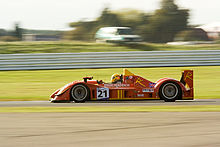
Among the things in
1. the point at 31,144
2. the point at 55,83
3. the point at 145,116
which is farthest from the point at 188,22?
the point at 31,144

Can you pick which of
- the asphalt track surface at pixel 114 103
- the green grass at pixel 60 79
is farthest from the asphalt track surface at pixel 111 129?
the green grass at pixel 60 79

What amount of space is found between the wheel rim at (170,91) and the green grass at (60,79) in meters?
1.31

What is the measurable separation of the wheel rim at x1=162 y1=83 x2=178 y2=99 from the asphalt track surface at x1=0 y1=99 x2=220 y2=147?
2218mm

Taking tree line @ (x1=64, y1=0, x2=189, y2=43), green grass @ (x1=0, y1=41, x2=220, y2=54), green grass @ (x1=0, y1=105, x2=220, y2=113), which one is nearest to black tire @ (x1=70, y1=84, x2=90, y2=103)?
green grass @ (x1=0, y1=105, x2=220, y2=113)

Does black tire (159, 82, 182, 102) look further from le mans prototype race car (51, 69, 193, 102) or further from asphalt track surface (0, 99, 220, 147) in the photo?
asphalt track surface (0, 99, 220, 147)

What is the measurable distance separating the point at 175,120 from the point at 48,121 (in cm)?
210

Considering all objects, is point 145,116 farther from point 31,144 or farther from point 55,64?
point 55,64

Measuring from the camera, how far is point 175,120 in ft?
24.2

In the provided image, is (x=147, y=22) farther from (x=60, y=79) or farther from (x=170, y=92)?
(x=170, y=92)

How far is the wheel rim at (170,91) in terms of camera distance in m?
10.5

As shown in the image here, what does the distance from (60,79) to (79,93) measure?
5.79 m

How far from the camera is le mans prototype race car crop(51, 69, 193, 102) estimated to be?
10.5 m

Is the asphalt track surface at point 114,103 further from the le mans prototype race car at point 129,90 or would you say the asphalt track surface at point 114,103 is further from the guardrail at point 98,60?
the guardrail at point 98,60

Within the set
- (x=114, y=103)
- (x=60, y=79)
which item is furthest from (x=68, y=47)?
(x=114, y=103)
